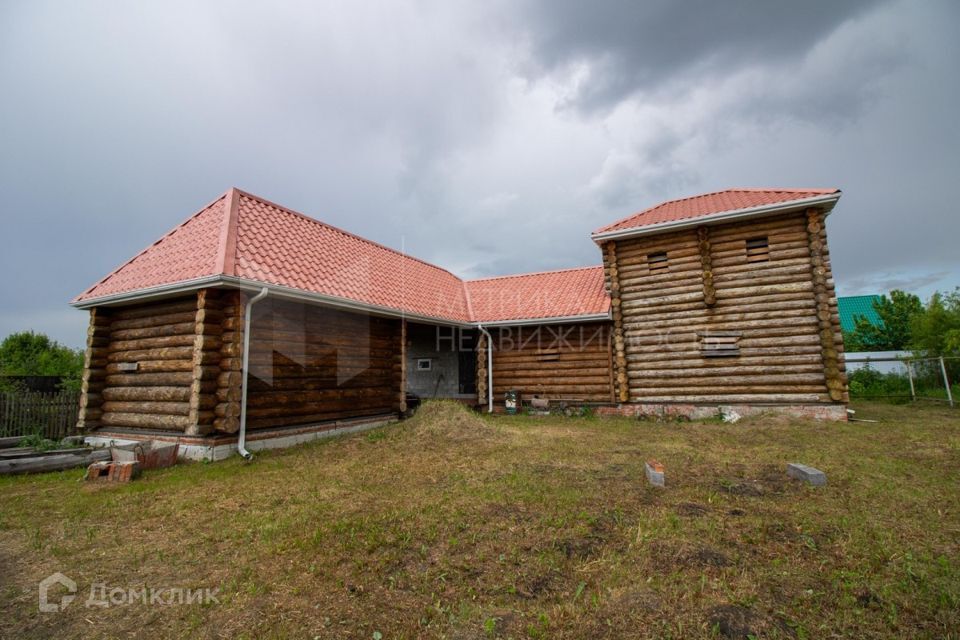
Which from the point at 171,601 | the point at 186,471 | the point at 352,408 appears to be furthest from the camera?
the point at 352,408

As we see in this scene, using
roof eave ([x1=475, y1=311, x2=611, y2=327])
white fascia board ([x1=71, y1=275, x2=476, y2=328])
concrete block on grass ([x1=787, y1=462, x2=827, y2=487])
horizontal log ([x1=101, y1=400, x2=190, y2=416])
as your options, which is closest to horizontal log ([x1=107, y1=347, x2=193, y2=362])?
horizontal log ([x1=101, y1=400, x2=190, y2=416])

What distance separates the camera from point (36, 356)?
2119 cm

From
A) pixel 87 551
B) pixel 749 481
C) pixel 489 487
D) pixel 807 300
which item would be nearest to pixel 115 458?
pixel 87 551

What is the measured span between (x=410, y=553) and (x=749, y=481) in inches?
179

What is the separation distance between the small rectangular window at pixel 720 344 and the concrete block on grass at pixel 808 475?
6.57 m

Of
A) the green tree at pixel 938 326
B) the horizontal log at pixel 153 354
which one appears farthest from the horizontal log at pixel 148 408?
the green tree at pixel 938 326

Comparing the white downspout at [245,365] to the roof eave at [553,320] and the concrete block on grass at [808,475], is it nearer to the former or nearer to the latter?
the roof eave at [553,320]

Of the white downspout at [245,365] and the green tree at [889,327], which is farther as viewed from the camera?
the green tree at [889,327]

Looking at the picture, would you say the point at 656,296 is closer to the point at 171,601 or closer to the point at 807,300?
the point at 807,300

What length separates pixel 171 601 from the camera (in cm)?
310

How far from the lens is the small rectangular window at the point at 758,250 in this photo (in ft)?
38.2

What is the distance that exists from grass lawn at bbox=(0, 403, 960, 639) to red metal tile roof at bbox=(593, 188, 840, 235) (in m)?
6.74

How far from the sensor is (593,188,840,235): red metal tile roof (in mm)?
11344

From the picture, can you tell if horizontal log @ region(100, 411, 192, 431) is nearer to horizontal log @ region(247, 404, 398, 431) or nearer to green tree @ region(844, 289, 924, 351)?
horizontal log @ region(247, 404, 398, 431)
